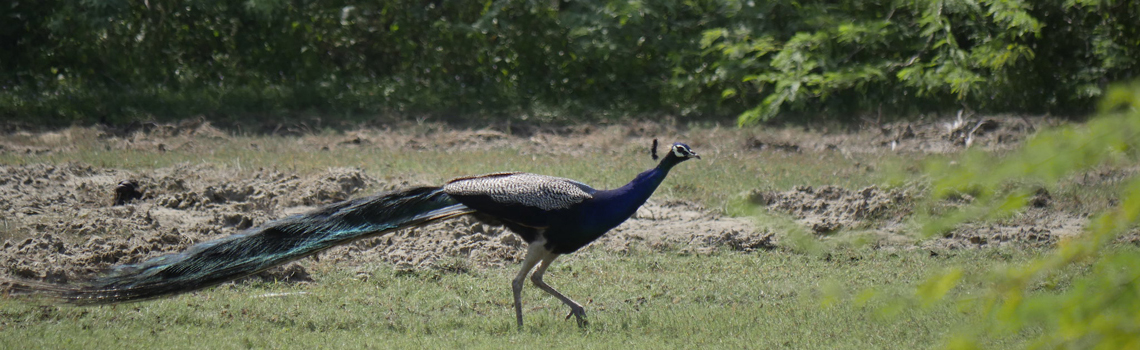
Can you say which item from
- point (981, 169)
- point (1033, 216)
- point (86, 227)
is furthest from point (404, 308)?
point (1033, 216)

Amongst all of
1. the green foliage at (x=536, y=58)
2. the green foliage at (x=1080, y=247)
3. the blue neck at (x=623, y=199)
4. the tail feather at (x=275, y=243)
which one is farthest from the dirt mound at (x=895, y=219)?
the green foliage at (x=1080, y=247)

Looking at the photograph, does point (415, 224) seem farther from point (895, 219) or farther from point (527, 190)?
point (895, 219)

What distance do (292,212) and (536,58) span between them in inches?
317

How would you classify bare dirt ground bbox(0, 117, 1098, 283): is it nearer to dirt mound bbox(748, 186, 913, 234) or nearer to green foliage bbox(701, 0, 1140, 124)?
dirt mound bbox(748, 186, 913, 234)

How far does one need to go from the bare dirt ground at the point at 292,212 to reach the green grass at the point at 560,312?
37 centimetres

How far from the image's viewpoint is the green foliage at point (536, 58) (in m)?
13.4

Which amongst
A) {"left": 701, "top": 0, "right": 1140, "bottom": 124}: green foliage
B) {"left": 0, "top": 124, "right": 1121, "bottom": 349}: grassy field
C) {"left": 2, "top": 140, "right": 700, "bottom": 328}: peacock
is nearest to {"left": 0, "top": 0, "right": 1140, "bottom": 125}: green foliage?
{"left": 701, "top": 0, "right": 1140, "bottom": 124}: green foliage

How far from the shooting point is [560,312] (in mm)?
6113

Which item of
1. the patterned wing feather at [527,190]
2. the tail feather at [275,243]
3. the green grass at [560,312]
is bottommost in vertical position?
the green grass at [560,312]

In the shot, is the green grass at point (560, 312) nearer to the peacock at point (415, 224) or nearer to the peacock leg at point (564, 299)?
the peacock leg at point (564, 299)

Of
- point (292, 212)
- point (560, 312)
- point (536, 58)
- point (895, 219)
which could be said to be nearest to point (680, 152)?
point (560, 312)

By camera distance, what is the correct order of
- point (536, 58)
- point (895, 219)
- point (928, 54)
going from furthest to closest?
point (536, 58) → point (928, 54) → point (895, 219)

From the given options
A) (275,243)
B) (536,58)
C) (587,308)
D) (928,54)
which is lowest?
(928,54)

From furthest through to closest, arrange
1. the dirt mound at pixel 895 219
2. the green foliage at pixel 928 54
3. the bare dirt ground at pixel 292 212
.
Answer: the green foliage at pixel 928 54 → the dirt mound at pixel 895 219 → the bare dirt ground at pixel 292 212
